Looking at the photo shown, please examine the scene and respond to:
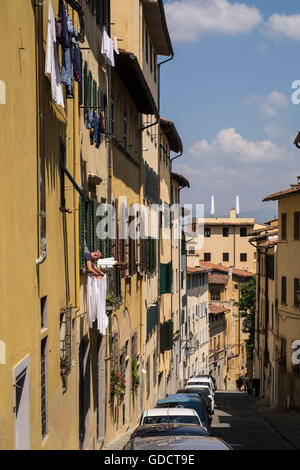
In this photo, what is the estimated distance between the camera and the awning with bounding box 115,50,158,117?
2223 cm

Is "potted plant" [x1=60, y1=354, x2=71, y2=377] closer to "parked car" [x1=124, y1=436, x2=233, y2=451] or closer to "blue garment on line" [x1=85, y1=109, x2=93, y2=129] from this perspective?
"parked car" [x1=124, y1=436, x2=233, y2=451]

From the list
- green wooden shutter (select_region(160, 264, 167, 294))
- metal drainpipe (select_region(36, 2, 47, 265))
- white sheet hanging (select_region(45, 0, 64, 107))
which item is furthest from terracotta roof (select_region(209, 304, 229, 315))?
metal drainpipe (select_region(36, 2, 47, 265))

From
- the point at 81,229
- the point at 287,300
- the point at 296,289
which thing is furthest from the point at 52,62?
the point at 287,300

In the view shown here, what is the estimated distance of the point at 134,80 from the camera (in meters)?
24.4

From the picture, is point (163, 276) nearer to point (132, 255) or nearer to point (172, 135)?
point (172, 135)

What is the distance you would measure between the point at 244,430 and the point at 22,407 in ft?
73.2

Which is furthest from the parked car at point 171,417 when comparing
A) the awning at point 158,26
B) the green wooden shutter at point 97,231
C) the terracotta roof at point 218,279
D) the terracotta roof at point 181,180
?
the terracotta roof at point 218,279

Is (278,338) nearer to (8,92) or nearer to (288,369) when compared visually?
(288,369)

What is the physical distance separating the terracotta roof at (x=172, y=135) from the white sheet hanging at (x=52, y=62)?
30.0 metres

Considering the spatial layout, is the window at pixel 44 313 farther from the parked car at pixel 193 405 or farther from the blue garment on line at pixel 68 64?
the parked car at pixel 193 405

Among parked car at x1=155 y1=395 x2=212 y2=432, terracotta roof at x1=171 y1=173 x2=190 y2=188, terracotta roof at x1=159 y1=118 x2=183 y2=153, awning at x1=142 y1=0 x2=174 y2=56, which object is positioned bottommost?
parked car at x1=155 y1=395 x2=212 y2=432

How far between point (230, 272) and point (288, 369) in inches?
1896

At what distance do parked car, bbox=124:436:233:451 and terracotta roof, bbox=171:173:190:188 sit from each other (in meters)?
41.0

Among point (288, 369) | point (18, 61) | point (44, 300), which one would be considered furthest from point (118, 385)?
point (288, 369)
